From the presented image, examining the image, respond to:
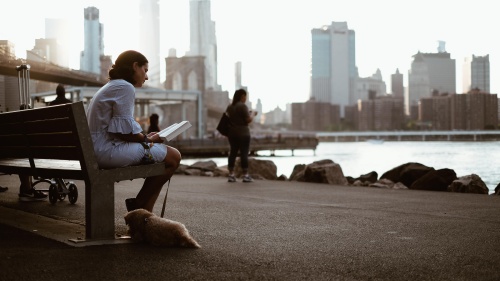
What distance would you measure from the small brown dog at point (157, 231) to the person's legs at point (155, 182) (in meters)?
0.38

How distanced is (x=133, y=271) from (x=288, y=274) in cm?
81

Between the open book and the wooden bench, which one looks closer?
the wooden bench

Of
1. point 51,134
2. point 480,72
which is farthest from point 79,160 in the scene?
point 480,72

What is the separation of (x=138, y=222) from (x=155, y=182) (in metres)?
0.48

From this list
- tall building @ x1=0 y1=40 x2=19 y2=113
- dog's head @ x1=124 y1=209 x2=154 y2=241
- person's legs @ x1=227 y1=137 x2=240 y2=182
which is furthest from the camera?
person's legs @ x1=227 y1=137 x2=240 y2=182

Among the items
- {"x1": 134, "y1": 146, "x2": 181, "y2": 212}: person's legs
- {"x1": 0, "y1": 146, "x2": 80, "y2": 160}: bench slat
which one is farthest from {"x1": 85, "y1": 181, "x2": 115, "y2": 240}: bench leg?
{"x1": 134, "y1": 146, "x2": 181, "y2": 212}: person's legs

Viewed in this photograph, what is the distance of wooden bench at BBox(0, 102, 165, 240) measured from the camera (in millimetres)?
4211

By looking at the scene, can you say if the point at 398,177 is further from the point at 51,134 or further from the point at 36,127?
the point at 51,134

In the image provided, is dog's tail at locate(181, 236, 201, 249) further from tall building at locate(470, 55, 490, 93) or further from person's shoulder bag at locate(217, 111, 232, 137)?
tall building at locate(470, 55, 490, 93)

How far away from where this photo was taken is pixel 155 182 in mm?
4773

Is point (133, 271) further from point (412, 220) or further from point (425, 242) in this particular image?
point (412, 220)

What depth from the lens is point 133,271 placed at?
136 inches

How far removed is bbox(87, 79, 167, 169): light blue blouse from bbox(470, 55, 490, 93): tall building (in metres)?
147

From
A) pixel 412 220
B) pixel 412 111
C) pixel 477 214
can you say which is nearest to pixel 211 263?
pixel 412 220
